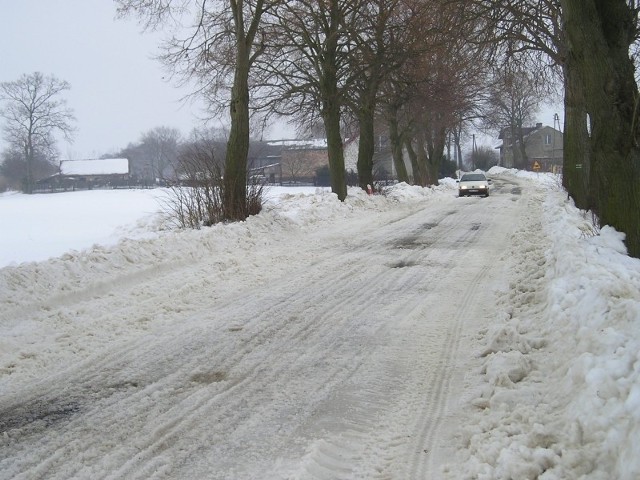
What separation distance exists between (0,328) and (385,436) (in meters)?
4.52

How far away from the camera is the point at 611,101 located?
766cm

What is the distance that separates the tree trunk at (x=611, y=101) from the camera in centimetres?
767

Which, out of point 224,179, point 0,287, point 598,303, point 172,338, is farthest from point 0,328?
point 224,179

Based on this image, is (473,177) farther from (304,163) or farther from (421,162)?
(304,163)

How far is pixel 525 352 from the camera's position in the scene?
193 inches

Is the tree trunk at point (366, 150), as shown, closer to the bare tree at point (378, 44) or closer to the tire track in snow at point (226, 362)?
the bare tree at point (378, 44)

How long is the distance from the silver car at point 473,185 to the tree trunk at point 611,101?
24383mm

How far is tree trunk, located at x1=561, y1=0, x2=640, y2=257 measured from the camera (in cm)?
767

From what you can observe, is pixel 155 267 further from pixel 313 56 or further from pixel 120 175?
pixel 120 175

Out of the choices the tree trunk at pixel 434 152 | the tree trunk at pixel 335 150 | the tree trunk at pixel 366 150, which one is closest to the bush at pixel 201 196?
the tree trunk at pixel 335 150

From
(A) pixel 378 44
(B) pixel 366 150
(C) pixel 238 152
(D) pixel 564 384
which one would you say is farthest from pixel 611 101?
(B) pixel 366 150

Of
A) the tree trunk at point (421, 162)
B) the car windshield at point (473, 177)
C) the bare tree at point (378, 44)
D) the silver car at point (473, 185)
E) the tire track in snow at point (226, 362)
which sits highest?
the bare tree at point (378, 44)

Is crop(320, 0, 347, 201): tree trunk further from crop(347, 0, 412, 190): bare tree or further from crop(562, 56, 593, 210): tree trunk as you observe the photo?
crop(562, 56, 593, 210): tree trunk

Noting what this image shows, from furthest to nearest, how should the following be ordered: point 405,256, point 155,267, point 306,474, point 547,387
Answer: point 405,256 → point 155,267 → point 547,387 → point 306,474
